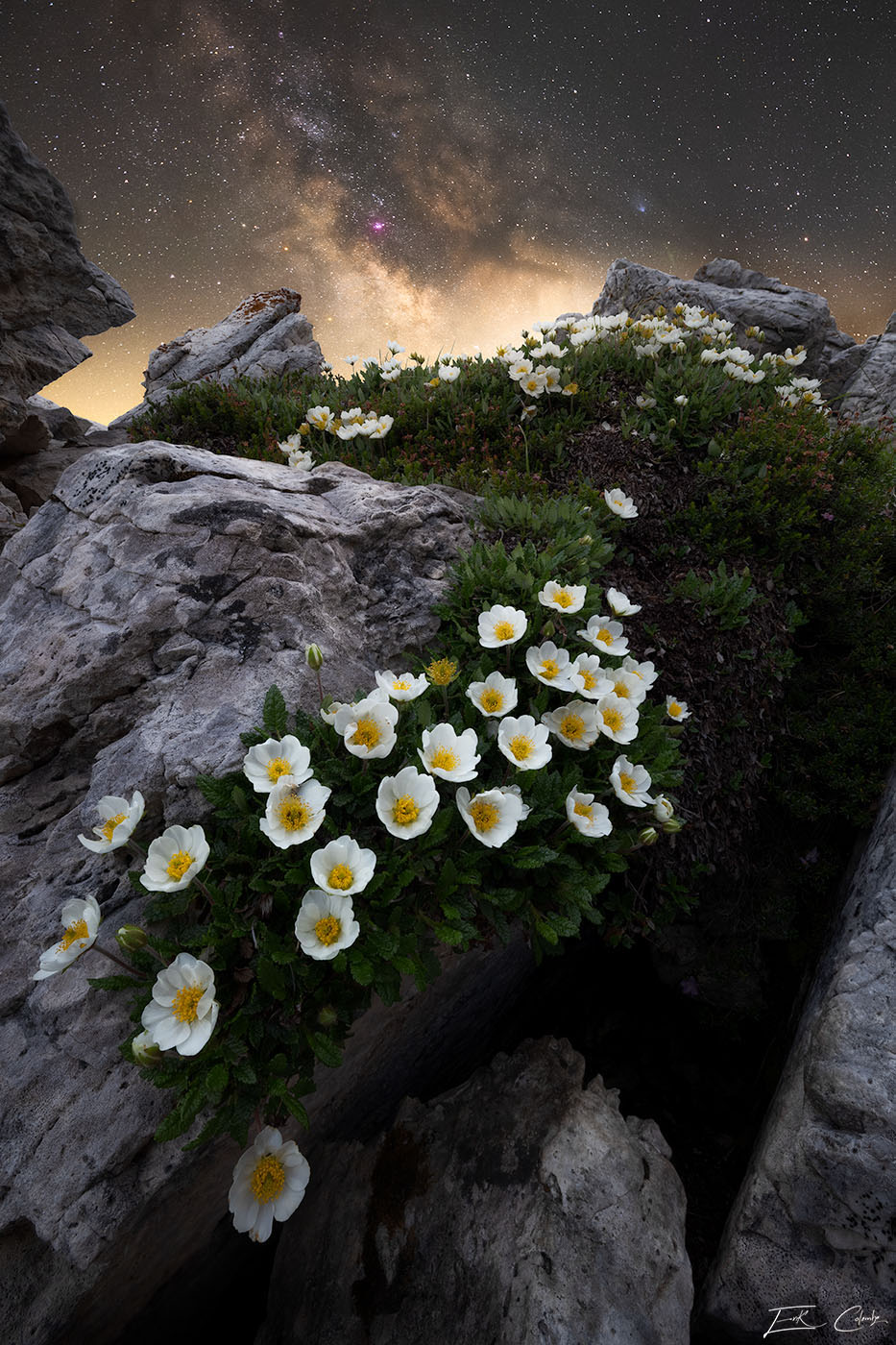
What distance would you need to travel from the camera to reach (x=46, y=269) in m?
6.02

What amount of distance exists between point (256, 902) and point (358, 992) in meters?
0.43

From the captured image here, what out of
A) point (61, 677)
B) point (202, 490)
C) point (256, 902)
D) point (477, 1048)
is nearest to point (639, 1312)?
point (477, 1048)

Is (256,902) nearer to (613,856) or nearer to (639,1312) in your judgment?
(613,856)

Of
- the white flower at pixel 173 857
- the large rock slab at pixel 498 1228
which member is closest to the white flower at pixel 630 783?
the large rock slab at pixel 498 1228

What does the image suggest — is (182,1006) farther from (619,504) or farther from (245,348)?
(245,348)

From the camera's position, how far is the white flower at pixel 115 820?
189 cm

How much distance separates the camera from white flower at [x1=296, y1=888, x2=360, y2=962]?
1.76m

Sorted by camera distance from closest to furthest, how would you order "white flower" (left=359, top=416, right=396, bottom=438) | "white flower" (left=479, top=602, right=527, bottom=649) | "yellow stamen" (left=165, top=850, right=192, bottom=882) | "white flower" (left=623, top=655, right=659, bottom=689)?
"yellow stamen" (left=165, top=850, right=192, bottom=882)
"white flower" (left=479, top=602, right=527, bottom=649)
"white flower" (left=623, top=655, right=659, bottom=689)
"white flower" (left=359, top=416, right=396, bottom=438)

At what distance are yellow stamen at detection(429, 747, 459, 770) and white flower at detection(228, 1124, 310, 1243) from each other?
3.80ft

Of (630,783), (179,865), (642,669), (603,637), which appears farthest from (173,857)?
(642,669)

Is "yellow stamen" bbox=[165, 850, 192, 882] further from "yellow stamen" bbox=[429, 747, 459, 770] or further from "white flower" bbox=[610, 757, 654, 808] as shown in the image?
"white flower" bbox=[610, 757, 654, 808]

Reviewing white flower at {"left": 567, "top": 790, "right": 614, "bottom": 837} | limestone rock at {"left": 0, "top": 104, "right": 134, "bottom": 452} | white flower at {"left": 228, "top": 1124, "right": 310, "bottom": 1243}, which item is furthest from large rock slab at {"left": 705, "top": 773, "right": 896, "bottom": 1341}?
limestone rock at {"left": 0, "top": 104, "right": 134, "bottom": 452}

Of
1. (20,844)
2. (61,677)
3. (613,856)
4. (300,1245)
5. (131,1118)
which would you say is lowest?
(300,1245)

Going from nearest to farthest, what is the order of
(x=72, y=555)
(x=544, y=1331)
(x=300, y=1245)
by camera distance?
1. (x=544, y=1331)
2. (x=300, y=1245)
3. (x=72, y=555)
